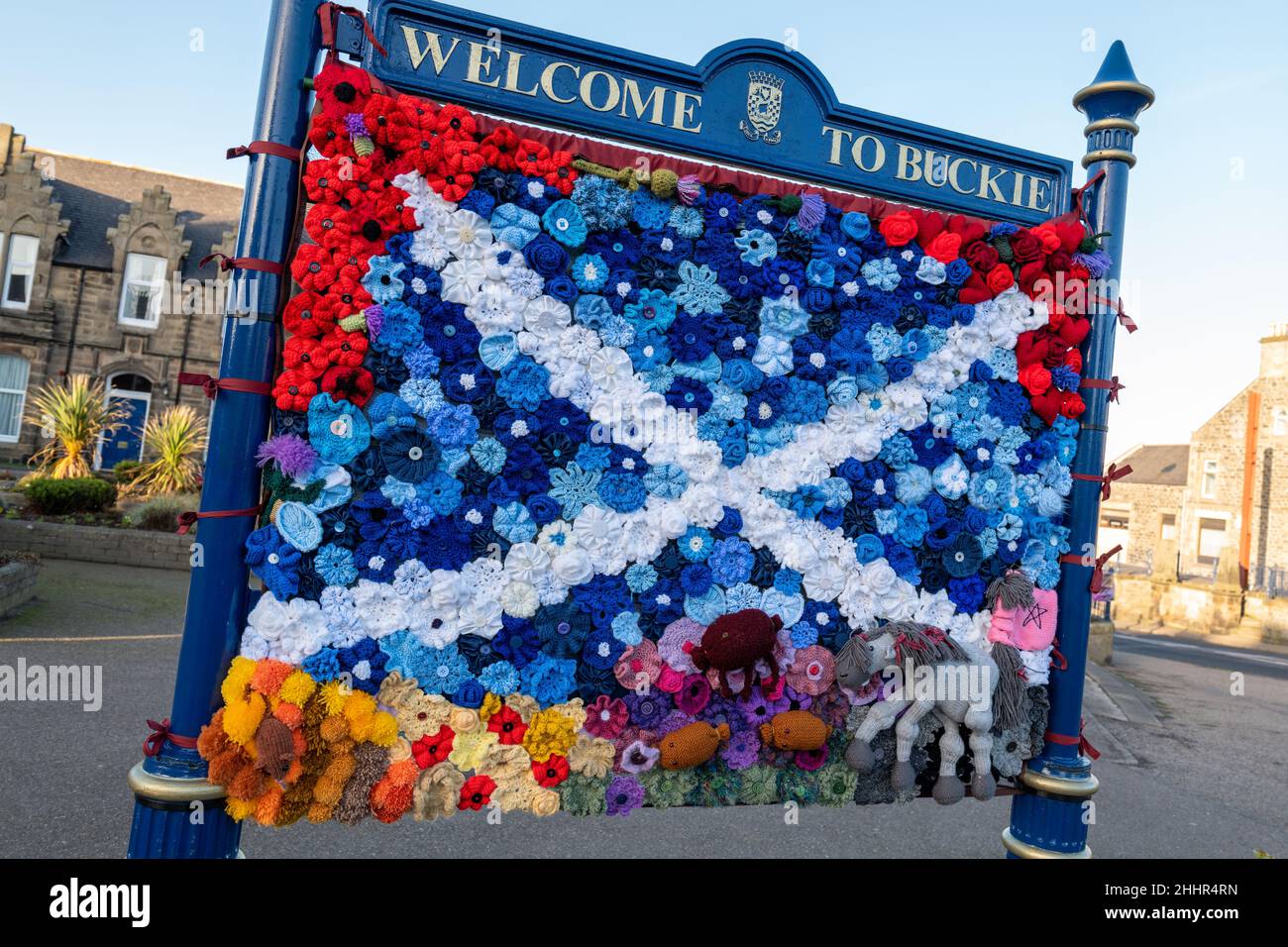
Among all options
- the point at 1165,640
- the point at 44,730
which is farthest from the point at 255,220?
the point at 1165,640

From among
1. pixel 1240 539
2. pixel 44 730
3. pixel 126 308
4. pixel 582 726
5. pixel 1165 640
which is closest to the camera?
pixel 582 726

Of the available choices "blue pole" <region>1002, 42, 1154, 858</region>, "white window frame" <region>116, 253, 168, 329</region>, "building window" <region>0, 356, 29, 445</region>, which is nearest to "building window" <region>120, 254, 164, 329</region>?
"white window frame" <region>116, 253, 168, 329</region>

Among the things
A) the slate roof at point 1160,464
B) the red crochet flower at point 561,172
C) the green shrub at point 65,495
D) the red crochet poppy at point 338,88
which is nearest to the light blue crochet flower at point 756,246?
the red crochet flower at point 561,172

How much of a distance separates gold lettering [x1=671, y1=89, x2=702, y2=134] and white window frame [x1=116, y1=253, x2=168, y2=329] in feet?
71.0

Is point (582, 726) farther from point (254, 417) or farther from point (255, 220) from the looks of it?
point (255, 220)

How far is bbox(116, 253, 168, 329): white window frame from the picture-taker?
20.2m

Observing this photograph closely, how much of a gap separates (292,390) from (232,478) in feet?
1.01

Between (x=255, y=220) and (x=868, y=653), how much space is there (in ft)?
8.05

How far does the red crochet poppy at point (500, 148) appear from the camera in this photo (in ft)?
8.23

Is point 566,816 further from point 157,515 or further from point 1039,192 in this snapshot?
point 157,515

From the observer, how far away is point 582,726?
2557 millimetres

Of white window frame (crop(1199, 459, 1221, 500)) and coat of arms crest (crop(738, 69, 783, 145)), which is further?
white window frame (crop(1199, 459, 1221, 500))

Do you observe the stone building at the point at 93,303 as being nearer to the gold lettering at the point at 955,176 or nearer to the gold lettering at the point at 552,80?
the gold lettering at the point at 552,80

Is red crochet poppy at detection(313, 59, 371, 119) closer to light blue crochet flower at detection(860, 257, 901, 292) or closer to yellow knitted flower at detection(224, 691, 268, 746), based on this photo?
yellow knitted flower at detection(224, 691, 268, 746)
